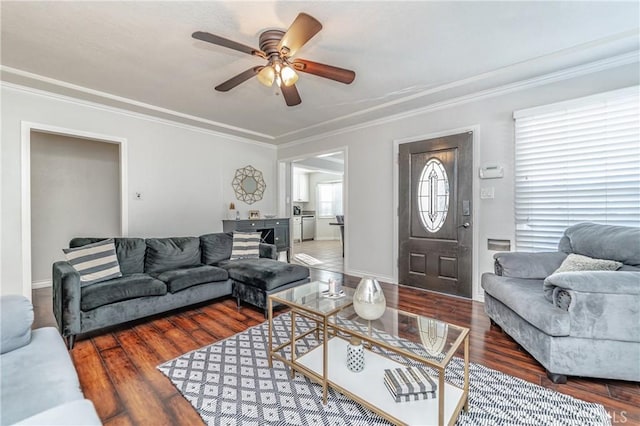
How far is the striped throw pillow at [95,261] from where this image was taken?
2592 mm

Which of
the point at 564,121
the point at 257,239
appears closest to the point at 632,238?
the point at 564,121

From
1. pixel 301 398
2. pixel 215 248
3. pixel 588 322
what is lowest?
pixel 301 398

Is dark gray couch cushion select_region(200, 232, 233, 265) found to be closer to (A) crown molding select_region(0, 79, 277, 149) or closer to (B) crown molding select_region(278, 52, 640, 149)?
(A) crown molding select_region(0, 79, 277, 149)

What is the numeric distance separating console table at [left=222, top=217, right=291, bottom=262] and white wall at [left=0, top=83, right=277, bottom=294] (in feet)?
1.20

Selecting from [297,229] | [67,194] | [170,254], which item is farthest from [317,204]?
[170,254]

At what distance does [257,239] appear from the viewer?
12.6ft

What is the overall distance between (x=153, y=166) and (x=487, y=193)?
4.68 meters

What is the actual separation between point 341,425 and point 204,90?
141 inches

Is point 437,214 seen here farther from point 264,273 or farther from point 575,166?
point 264,273

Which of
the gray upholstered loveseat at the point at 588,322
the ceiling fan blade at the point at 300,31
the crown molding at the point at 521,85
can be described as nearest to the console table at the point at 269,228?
the crown molding at the point at 521,85

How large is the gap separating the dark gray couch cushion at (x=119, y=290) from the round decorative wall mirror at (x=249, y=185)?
2737 mm

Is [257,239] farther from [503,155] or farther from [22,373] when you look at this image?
[503,155]

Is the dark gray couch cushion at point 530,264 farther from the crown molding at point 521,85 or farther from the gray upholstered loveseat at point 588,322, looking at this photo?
the crown molding at point 521,85

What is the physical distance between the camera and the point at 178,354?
85.3 inches
